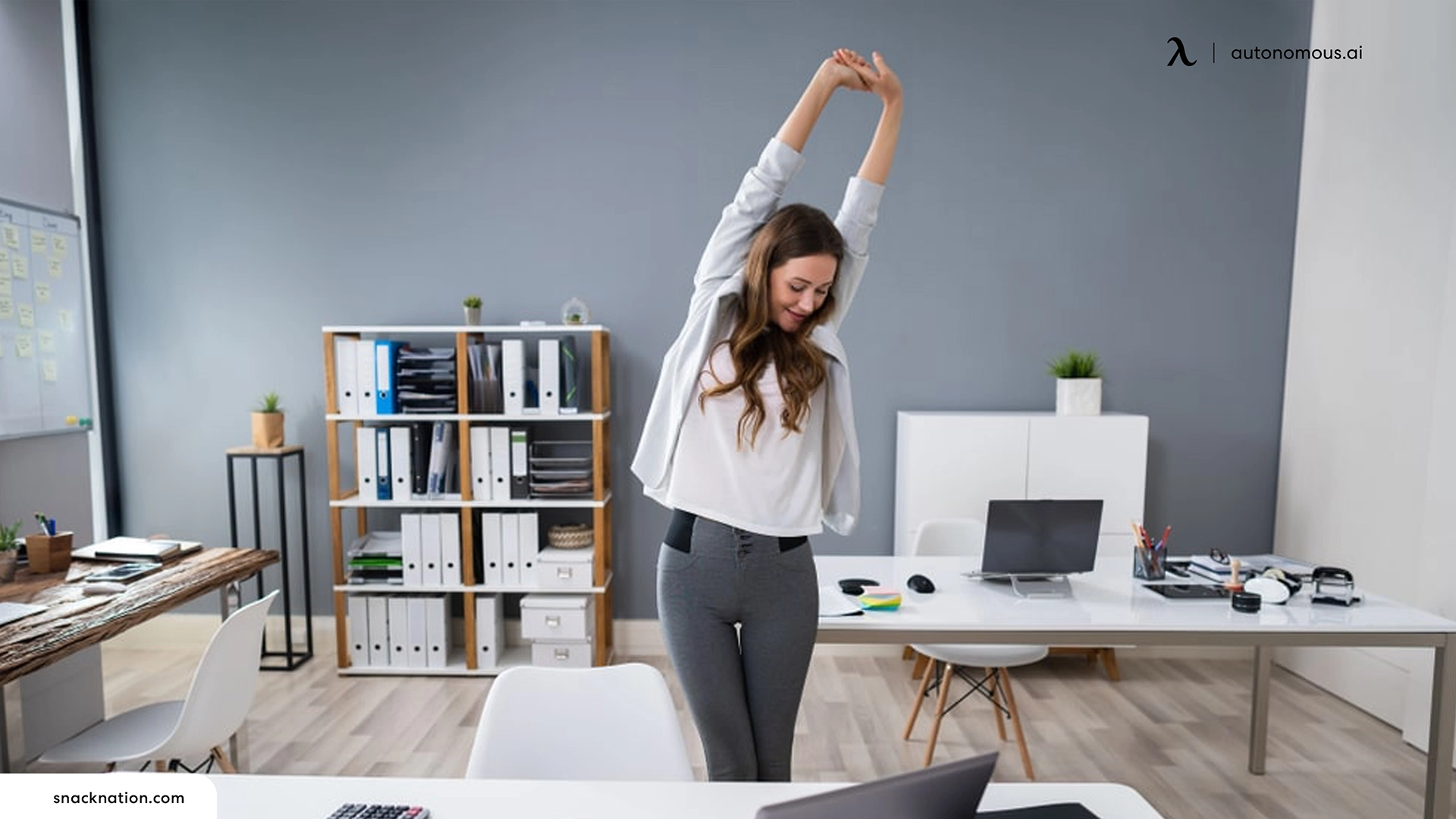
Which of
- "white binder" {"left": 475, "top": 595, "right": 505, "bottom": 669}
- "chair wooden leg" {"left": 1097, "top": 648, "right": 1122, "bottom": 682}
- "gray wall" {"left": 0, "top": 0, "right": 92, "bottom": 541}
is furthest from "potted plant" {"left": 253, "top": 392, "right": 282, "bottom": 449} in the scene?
"chair wooden leg" {"left": 1097, "top": 648, "right": 1122, "bottom": 682}

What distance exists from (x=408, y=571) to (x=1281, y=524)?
4.33 meters

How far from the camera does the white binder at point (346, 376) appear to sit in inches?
148

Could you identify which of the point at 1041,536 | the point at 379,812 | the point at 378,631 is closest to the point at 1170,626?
the point at 1041,536

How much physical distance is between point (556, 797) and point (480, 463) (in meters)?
2.70

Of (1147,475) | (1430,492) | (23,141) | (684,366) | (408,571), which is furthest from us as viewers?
(1147,475)

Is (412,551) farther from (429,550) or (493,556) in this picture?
(493,556)

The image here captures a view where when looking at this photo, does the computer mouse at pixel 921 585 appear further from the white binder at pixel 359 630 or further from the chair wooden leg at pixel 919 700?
the white binder at pixel 359 630

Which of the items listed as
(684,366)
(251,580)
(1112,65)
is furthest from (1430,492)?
(251,580)

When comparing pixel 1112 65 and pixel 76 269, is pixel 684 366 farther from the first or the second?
pixel 76 269

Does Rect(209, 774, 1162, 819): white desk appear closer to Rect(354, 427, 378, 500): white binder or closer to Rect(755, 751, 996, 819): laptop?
Rect(755, 751, 996, 819): laptop

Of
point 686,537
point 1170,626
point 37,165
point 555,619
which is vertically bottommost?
point 555,619

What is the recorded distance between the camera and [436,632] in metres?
3.84

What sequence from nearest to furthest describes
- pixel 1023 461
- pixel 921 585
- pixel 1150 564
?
pixel 921 585, pixel 1150 564, pixel 1023 461

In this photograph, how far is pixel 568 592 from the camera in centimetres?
388
